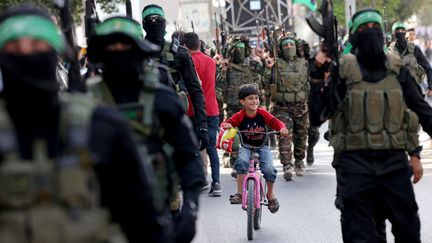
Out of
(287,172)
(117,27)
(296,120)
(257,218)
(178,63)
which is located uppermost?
(117,27)

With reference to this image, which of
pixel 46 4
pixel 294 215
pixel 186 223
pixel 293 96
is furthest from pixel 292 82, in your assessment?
pixel 186 223

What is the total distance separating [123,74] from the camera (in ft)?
17.9

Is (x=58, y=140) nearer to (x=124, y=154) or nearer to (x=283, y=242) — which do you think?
(x=124, y=154)

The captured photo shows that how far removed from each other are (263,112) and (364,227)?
4.67 m

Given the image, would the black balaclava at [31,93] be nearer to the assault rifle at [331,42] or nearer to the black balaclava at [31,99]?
the black balaclava at [31,99]

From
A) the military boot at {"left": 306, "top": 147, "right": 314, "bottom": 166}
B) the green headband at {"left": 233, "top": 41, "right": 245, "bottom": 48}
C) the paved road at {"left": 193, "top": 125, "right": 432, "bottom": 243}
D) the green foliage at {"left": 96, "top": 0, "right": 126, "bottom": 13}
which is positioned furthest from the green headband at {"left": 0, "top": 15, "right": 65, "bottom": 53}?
the green foliage at {"left": 96, "top": 0, "right": 126, "bottom": 13}

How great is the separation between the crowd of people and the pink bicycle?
1.38 metres

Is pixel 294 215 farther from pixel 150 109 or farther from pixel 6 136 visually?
pixel 6 136

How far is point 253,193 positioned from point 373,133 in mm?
3546

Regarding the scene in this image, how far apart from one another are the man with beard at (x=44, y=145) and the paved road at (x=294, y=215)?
6.27 meters

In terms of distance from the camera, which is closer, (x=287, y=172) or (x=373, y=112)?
(x=373, y=112)

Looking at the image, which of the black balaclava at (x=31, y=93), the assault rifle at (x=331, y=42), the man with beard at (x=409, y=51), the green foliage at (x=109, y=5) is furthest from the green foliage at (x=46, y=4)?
the black balaclava at (x=31, y=93)

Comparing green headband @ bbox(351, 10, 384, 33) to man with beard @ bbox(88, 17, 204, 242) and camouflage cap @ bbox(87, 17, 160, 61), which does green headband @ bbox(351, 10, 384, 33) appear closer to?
man with beard @ bbox(88, 17, 204, 242)

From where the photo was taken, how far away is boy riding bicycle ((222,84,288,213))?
1110 centimetres
